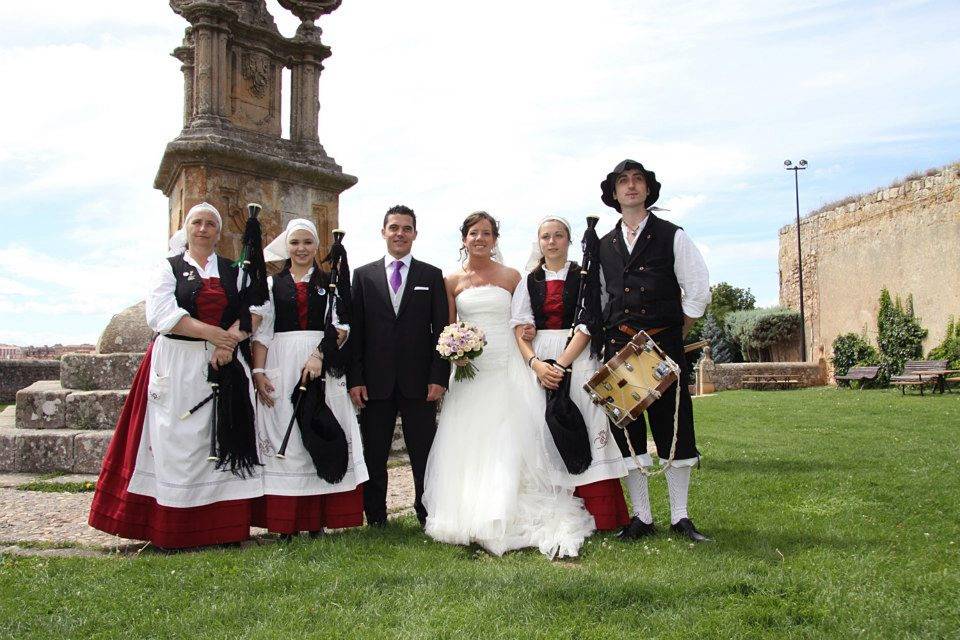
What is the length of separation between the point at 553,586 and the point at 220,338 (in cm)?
249

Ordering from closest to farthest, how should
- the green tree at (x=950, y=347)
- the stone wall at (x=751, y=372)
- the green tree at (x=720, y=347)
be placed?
the green tree at (x=950, y=347), the stone wall at (x=751, y=372), the green tree at (x=720, y=347)

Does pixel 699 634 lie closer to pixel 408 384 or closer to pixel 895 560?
pixel 895 560

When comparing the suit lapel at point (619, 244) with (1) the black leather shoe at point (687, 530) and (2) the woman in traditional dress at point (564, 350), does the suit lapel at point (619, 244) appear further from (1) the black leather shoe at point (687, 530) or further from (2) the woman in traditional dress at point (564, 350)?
(1) the black leather shoe at point (687, 530)

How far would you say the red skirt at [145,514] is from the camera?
4426 mm

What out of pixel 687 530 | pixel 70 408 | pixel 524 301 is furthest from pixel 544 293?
pixel 70 408

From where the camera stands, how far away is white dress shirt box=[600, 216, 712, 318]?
451cm

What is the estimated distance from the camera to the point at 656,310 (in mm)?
4480

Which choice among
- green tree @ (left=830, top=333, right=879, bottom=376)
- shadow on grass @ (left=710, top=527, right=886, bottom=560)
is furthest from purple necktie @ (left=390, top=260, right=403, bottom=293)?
green tree @ (left=830, top=333, right=879, bottom=376)

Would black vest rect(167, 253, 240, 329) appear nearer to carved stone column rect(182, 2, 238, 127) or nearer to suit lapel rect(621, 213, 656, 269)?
suit lapel rect(621, 213, 656, 269)

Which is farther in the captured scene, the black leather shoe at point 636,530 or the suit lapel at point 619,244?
the suit lapel at point 619,244

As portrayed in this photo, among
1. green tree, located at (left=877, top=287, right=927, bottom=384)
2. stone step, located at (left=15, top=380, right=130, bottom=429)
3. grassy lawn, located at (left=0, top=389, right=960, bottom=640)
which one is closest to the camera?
grassy lawn, located at (left=0, top=389, right=960, bottom=640)

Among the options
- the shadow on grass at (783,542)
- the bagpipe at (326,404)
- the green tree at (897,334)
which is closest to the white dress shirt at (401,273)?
the bagpipe at (326,404)

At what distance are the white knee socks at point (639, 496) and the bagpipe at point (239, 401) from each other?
2333mm

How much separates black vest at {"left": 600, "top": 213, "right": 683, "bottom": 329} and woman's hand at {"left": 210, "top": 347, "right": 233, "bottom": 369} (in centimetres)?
231
